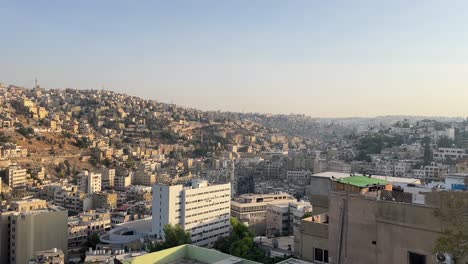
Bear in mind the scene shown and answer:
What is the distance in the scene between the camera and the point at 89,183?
32.3 m

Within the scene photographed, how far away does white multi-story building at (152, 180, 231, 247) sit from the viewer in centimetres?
2086

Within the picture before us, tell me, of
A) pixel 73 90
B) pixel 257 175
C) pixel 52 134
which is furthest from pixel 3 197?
pixel 73 90

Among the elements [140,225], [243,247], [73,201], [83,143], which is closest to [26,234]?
[140,225]

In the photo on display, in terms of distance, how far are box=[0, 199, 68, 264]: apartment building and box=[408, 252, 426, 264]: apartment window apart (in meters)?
17.8

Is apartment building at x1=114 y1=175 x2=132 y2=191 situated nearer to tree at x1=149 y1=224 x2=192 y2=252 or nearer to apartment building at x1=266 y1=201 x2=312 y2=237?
apartment building at x1=266 y1=201 x2=312 y2=237

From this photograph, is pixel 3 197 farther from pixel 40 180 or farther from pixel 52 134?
pixel 52 134

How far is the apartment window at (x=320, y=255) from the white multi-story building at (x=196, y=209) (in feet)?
54.7

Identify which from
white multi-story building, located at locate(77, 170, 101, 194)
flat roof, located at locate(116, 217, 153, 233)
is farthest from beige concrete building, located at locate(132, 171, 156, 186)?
flat roof, located at locate(116, 217, 153, 233)

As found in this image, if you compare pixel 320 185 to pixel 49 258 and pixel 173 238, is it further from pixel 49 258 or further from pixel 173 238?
pixel 49 258

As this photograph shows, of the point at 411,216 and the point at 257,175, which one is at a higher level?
the point at 411,216

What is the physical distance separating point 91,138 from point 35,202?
27.3 metres

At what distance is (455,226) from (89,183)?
31.7 metres

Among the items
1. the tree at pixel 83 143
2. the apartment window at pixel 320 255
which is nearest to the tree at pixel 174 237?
the apartment window at pixel 320 255

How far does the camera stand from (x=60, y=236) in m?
19.6
